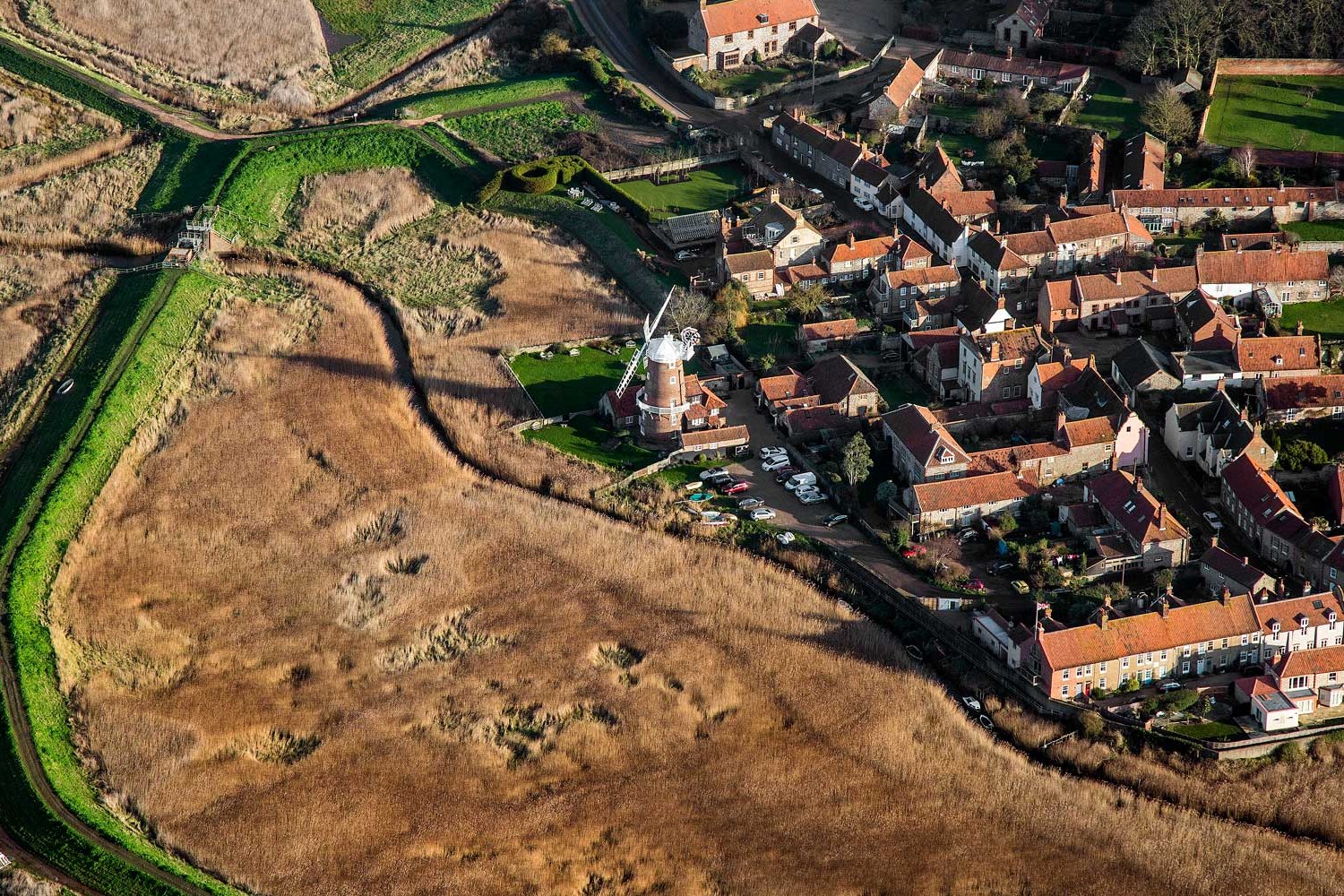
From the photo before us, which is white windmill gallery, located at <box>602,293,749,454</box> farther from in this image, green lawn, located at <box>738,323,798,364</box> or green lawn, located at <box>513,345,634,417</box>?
green lawn, located at <box>738,323,798,364</box>

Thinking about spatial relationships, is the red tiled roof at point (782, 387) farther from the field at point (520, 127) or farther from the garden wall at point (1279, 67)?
the garden wall at point (1279, 67)

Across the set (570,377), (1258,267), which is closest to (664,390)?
(570,377)

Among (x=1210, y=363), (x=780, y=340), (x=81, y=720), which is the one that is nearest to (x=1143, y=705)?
(x=1210, y=363)

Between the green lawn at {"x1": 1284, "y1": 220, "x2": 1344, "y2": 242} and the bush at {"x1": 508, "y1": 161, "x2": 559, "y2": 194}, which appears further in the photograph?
the bush at {"x1": 508, "y1": 161, "x2": 559, "y2": 194}

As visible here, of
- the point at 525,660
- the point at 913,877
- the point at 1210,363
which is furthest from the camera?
the point at 1210,363

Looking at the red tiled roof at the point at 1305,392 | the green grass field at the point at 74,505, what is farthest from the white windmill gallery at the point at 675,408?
the red tiled roof at the point at 1305,392

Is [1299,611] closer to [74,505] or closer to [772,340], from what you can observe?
[772,340]

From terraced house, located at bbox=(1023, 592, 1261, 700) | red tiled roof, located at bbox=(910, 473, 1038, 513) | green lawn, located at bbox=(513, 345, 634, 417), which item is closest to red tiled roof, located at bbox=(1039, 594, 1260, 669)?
terraced house, located at bbox=(1023, 592, 1261, 700)

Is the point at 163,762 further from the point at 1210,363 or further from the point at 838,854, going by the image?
the point at 1210,363
